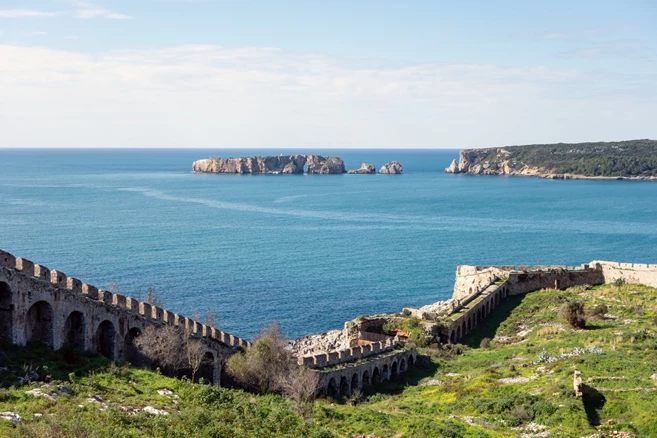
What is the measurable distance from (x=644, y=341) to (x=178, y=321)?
84.8 feet

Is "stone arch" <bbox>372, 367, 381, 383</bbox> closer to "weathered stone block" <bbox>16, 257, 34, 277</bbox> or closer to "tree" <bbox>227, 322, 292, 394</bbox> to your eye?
"tree" <bbox>227, 322, 292, 394</bbox>

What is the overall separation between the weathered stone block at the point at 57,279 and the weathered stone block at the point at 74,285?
0.21 meters

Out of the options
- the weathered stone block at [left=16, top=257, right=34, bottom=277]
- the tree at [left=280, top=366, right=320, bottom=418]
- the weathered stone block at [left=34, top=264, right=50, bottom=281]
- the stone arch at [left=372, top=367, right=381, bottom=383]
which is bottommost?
the stone arch at [left=372, top=367, right=381, bottom=383]

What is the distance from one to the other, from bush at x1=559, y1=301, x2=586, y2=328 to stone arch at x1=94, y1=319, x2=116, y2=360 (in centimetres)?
3020

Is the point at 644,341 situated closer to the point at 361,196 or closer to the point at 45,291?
the point at 45,291

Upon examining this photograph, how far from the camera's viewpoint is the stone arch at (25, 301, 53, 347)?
3192 centimetres

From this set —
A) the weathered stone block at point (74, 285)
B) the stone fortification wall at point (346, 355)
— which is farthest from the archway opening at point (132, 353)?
the stone fortification wall at point (346, 355)

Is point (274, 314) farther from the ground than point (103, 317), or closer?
closer

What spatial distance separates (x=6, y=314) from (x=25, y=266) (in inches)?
81.4

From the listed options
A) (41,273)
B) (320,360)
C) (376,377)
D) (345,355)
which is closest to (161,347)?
(41,273)

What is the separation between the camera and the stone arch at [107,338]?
3494 cm

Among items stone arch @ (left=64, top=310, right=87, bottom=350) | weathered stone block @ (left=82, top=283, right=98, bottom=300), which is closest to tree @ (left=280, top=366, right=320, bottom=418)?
stone arch @ (left=64, top=310, right=87, bottom=350)

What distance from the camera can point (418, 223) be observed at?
126 metres

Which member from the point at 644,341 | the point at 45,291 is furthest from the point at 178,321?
the point at 644,341
